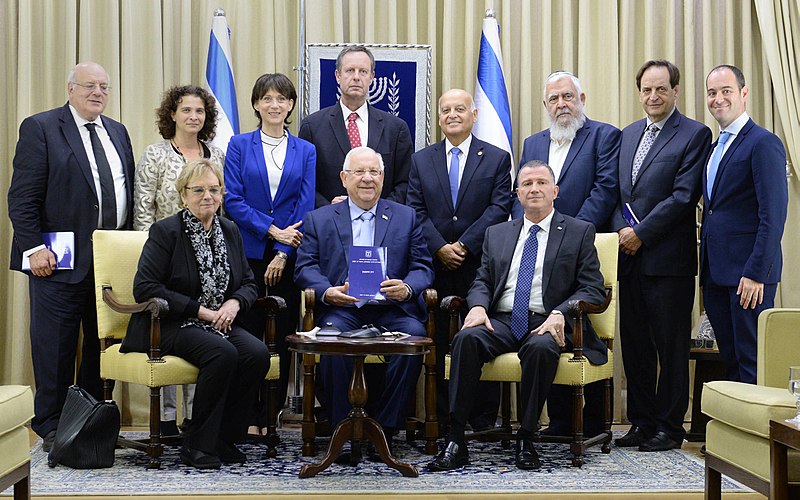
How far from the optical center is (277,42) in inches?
248

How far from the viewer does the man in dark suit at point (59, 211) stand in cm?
510

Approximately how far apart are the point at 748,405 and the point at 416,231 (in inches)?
88.7

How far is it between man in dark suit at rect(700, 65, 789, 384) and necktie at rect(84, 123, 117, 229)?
10.4 feet

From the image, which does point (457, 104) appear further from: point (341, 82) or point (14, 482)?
point (14, 482)

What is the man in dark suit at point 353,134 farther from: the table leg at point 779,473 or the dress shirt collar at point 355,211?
the table leg at point 779,473

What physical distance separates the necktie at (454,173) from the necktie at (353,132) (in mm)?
539

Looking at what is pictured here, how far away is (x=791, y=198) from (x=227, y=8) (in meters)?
3.91

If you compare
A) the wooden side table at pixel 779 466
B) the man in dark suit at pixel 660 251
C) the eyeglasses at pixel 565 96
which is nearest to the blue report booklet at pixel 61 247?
the eyeglasses at pixel 565 96

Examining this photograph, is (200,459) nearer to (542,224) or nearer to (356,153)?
(356,153)

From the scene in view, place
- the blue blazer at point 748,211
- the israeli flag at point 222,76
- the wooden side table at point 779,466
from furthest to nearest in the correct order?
the israeli flag at point 222,76
the blue blazer at point 748,211
the wooden side table at point 779,466

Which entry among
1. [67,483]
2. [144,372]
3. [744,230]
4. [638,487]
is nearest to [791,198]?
[744,230]

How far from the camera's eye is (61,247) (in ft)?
16.8

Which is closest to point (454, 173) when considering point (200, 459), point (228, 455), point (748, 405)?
point (228, 455)

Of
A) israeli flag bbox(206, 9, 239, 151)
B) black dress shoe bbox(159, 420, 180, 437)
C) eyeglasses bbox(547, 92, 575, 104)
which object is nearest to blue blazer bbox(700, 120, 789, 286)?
eyeglasses bbox(547, 92, 575, 104)
